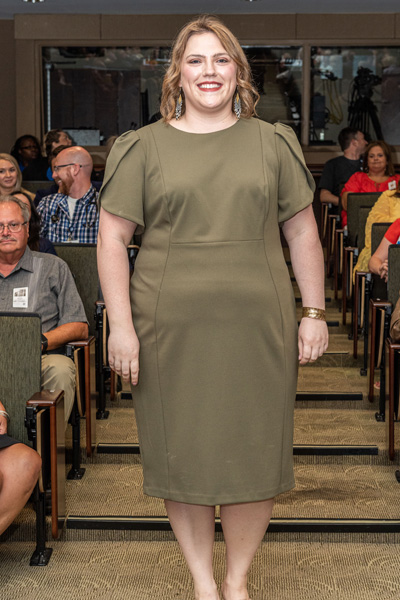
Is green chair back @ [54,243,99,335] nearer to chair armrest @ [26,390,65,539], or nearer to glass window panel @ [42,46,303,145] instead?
chair armrest @ [26,390,65,539]

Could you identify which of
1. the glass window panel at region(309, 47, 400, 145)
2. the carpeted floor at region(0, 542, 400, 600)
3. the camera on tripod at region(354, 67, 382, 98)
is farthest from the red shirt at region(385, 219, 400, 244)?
the camera on tripod at region(354, 67, 382, 98)

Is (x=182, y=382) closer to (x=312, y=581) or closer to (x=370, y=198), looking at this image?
(x=312, y=581)

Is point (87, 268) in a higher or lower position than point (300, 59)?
lower

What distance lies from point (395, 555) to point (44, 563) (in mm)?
1141

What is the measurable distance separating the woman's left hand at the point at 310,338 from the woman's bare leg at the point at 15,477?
1.00 meters

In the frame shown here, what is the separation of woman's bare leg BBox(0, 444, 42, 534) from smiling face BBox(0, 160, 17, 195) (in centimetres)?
280

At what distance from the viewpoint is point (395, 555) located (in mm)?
2682

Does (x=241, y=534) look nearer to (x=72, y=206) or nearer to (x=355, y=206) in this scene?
(x=72, y=206)

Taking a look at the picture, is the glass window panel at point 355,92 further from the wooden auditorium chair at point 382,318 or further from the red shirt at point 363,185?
the wooden auditorium chair at point 382,318

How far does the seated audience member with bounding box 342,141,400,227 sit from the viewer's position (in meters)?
6.23

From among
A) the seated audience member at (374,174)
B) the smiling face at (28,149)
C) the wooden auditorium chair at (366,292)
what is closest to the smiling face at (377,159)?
the seated audience member at (374,174)

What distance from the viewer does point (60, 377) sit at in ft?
10.1

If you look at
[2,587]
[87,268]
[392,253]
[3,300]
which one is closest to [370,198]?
[392,253]

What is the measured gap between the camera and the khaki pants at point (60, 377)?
10.1 feet
